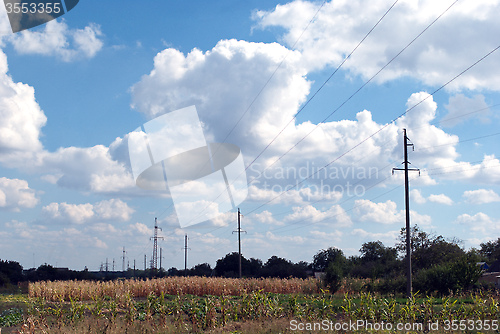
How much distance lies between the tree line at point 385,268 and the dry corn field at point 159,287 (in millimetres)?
4009

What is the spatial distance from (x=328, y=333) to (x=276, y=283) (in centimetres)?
2596

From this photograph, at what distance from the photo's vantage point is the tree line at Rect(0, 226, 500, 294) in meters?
36.7

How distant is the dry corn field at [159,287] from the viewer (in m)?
29.5

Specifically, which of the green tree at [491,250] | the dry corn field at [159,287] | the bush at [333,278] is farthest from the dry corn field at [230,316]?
the green tree at [491,250]

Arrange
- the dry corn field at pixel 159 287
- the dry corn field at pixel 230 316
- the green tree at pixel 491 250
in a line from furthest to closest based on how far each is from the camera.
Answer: the green tree at pixel 491 250
the dry corn field at pixel 159 287
the dry corn field at pixel 230 316

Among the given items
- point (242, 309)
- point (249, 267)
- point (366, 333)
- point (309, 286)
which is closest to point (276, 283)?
point (309, 286)

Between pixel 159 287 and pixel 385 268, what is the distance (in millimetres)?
34608

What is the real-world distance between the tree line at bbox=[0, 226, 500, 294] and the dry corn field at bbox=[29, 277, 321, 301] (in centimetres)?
401

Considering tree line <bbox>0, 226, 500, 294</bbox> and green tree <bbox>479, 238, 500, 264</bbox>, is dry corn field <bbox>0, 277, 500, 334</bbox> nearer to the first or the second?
tree line <bbox>0, 226, 500, 294</bbox>

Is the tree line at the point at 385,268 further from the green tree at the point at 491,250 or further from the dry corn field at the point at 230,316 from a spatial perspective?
the dry corn field at the point at 230,316

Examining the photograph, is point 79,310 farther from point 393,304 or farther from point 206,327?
point 393,304

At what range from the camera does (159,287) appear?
33500 millimetres

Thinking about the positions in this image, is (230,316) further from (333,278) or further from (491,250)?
(491,250)

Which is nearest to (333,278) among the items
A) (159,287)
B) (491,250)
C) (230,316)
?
(159,287)
